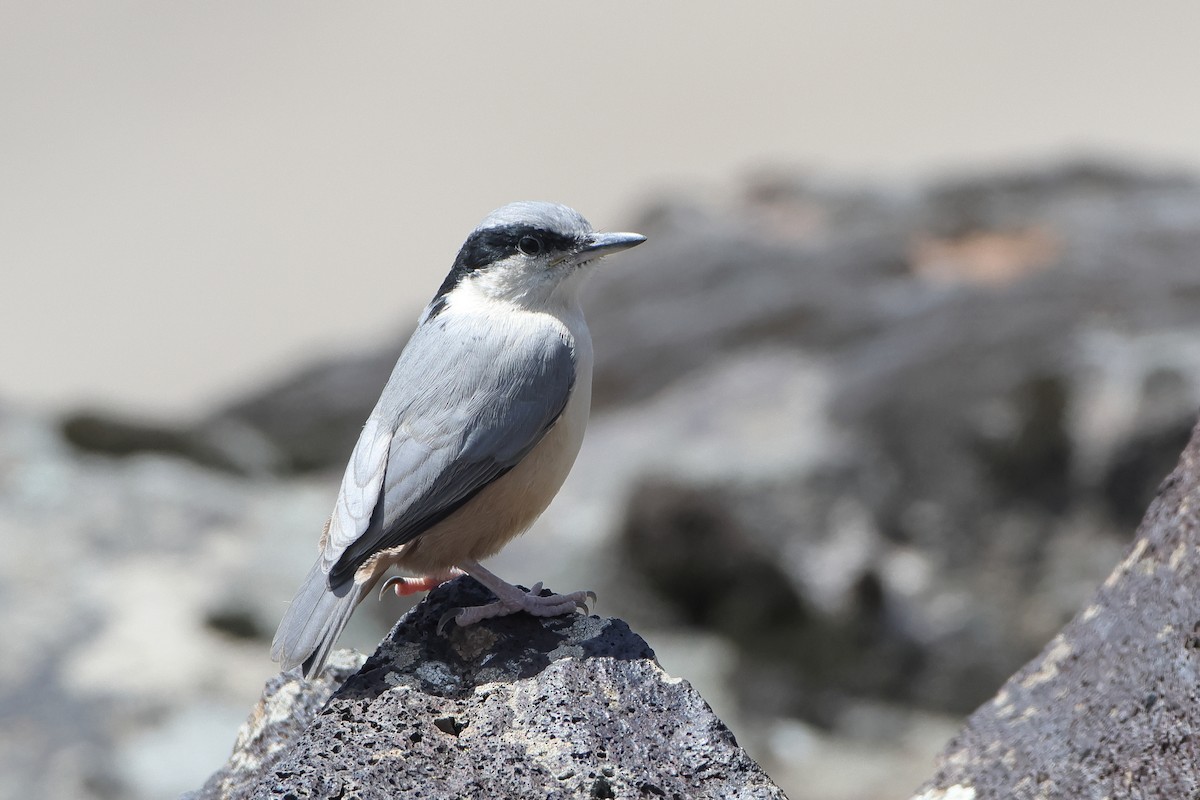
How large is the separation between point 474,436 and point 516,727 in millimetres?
992

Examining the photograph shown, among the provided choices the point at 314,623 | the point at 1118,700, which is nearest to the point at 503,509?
the point at 314,623

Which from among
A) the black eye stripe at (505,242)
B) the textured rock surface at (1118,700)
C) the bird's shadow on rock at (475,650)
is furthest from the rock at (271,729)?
the textured rock surface at (1118,700)

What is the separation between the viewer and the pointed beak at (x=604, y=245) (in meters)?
4.91

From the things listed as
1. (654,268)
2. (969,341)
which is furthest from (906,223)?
(969,341)

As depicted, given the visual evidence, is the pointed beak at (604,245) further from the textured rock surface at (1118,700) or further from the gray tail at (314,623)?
the textured rock surface at (1118,700)

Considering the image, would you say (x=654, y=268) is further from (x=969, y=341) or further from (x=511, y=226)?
(x=511, y=226)

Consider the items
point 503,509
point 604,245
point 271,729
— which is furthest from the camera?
point 604,245

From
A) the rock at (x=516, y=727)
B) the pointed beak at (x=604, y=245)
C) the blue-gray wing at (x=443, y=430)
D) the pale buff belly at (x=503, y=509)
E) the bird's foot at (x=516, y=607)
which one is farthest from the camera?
the pointed beak at (x=604, y=245)

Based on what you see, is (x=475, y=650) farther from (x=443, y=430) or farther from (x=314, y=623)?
(x=443, y=430)

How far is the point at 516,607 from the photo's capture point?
4176 millimetres

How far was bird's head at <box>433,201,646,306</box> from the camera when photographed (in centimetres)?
493

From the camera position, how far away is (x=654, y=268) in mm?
12688

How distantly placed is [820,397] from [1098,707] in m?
5.55

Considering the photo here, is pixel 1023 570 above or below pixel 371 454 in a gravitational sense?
above
